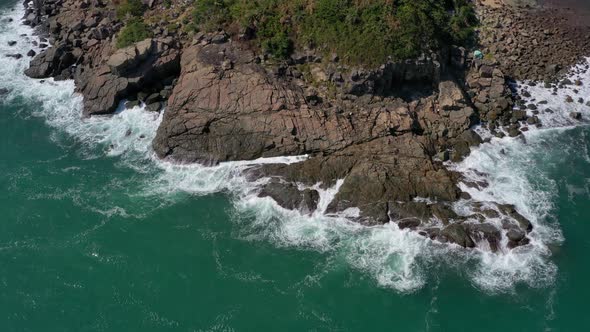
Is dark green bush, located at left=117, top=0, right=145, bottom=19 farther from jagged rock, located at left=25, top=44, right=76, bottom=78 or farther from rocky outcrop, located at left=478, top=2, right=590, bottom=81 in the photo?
rocky outcrop, located at left=478, top=2, right=590, bottom=81

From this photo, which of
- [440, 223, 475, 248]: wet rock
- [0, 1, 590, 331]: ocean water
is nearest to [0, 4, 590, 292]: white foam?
[0, 1, 590, 331]: ocean water

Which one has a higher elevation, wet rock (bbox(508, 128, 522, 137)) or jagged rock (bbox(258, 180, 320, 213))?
wet rock (bbox(508, 128, 522, 137))

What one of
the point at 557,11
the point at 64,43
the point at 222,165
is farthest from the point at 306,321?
the point at 557,11

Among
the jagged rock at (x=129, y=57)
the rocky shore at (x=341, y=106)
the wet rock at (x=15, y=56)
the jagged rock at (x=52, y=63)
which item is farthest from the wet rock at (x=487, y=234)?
the wet rock at (x=15, y=56)

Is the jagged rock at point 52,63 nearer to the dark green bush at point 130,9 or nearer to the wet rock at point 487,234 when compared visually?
the dark green bush at point 130,9

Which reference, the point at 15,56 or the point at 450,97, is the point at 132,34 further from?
the point at 450,97

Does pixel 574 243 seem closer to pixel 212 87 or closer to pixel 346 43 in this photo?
pixel 346 43
